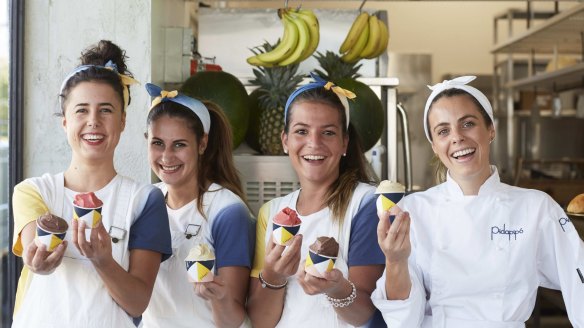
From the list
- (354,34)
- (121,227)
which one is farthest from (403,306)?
(354,34)

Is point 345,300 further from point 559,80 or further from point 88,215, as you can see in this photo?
point 559,80

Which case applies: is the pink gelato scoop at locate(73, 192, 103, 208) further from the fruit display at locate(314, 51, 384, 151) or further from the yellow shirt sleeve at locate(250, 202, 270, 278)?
the fruit display at locate(314, 51, 384, 151)

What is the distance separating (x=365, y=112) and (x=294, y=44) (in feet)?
1.65

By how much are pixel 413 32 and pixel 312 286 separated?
31.0 feet

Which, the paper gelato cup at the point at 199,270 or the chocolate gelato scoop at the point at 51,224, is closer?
the chocolate gelato scoop at the point at 51,224

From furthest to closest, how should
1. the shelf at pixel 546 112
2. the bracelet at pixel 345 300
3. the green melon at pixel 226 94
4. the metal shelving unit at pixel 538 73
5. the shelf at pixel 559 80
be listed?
the shelf at pixel 546 112 < the shelf at pixel 559 80 < the metal shelving unit at pixel 538 73 < the green melon at pixel 226 94 < the bracelet at pixel 345 300

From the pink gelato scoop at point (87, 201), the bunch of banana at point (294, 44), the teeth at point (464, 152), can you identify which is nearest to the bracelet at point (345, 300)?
the teeth at point (464, 152)

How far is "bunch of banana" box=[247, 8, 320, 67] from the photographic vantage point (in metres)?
3.38

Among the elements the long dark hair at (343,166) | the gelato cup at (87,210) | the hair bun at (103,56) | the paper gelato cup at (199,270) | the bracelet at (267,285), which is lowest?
the bracelet at (267,285)

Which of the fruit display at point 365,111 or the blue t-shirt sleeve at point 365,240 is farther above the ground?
the fruit display at point 365,111

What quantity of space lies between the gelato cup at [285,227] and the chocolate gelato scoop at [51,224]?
1.92ft

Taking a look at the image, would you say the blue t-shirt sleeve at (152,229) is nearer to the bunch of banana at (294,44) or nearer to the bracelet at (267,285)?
the bracelet at (267,285)

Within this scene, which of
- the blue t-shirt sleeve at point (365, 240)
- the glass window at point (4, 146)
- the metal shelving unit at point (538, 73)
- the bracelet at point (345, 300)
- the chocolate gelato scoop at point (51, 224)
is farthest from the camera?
the metal shelving unit at point (538, 73)

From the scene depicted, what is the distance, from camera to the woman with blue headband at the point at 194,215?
89.6 inches
